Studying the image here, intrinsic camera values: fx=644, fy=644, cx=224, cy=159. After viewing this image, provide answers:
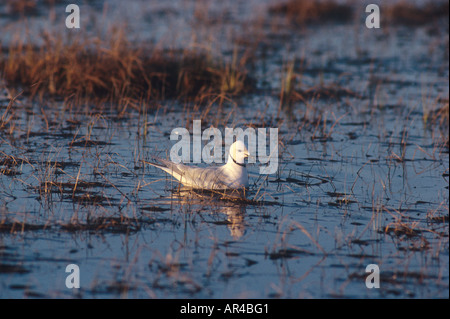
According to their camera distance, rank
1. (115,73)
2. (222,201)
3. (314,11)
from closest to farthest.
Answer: (222,201) → (115,73) → (314,11)

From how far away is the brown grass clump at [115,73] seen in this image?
40.4ft

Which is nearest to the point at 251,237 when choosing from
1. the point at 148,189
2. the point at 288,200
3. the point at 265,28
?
the point at 288,200

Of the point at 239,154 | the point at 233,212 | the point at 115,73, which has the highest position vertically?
the point at 115,73

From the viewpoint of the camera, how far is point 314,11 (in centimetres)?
2383

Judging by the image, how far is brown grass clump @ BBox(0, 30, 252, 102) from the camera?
12305mm

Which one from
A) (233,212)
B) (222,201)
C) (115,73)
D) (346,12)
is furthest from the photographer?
(346,12)

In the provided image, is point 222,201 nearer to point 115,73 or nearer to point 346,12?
point 115,73

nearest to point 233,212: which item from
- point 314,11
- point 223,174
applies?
point 223,174

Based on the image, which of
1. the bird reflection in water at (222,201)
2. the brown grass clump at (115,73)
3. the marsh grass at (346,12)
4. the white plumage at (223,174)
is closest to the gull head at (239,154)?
the white plumage at (223,174)

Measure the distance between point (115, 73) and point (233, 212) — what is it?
20.5 ft

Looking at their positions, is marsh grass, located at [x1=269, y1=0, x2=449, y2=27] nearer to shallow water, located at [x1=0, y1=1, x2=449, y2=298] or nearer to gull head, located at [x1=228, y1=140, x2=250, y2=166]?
shallow water, located at [x1=0, y1=1, x2=449, y2=298]

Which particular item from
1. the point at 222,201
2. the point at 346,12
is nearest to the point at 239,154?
the point at 222,201

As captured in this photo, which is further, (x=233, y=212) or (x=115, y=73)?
(x=115, y=73)

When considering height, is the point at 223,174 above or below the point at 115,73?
below
